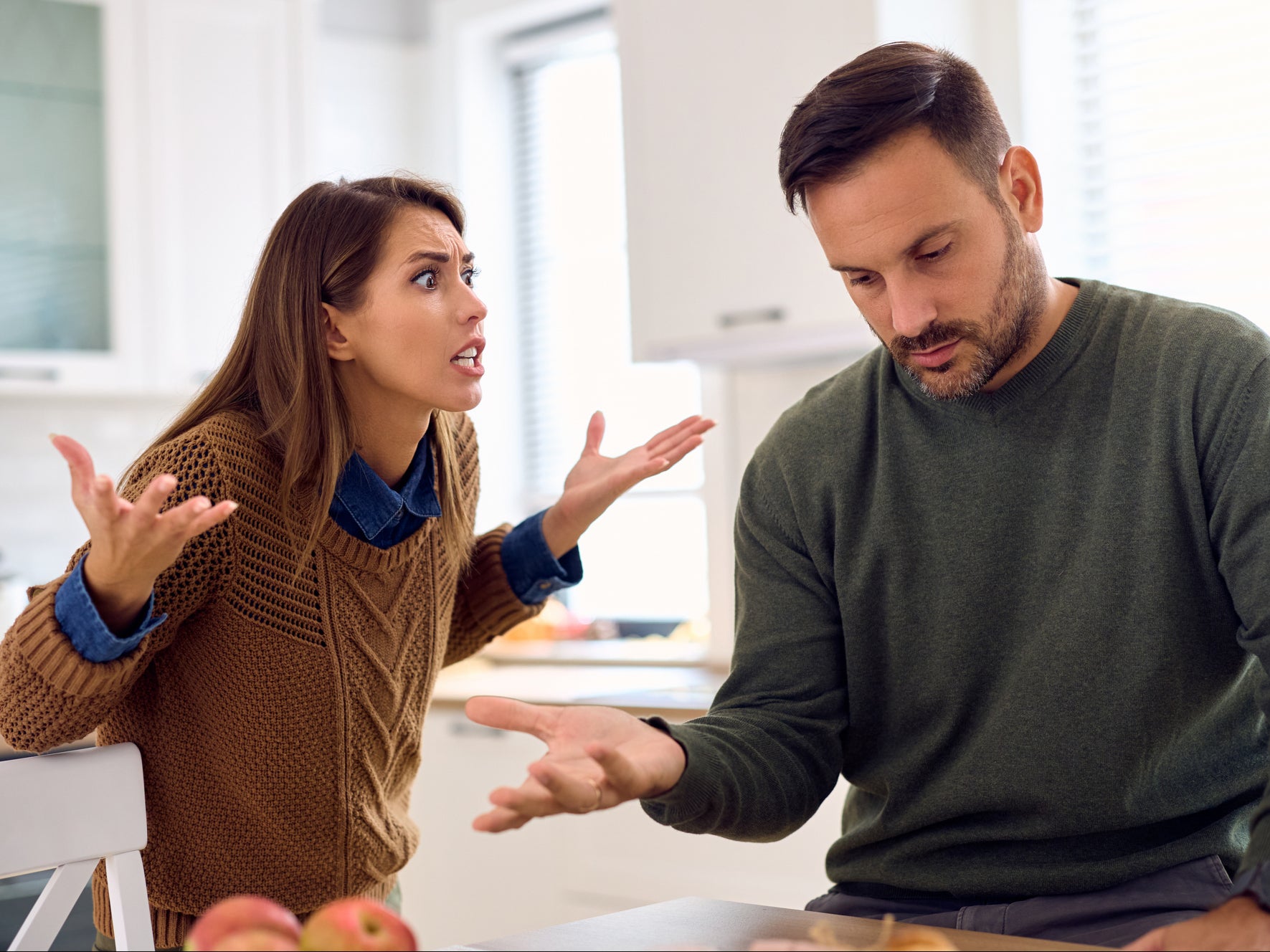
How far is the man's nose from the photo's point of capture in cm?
143

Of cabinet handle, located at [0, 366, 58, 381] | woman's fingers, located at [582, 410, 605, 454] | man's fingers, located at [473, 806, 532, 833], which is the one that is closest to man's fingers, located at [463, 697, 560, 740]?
man's fingers, located at [473, 806, 532, 833]

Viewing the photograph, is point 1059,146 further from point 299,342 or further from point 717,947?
point 717,947

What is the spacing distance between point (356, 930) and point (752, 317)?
197cm

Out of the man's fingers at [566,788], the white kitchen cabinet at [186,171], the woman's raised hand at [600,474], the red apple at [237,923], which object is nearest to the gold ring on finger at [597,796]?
the man's fingers at [566,788]

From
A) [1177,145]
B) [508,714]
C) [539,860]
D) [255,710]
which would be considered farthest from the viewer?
[539,860]

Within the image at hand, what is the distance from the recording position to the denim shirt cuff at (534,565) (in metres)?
1.96

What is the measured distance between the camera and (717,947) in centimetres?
104

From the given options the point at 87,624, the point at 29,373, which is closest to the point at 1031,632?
the point at 87,624

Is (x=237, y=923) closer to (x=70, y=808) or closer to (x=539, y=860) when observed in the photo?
(x=70, y=808)

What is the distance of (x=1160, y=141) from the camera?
2736 millimetres

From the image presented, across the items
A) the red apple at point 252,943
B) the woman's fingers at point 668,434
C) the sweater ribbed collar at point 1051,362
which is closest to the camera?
the red apple at point 252,943

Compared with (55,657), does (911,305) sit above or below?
above

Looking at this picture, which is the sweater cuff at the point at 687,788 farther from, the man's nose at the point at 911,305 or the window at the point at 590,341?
the window at the point at 590,341

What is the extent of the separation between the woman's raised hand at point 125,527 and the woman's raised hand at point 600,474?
0.68 meters
